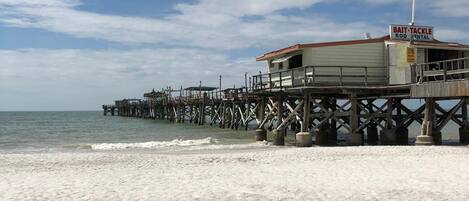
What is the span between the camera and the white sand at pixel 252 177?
10.6 m

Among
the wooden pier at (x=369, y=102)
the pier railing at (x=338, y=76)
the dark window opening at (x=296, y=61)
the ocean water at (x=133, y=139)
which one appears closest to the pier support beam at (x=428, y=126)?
the wooden pier at (x=369, y=102)

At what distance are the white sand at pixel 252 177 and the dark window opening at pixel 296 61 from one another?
690 centimetres

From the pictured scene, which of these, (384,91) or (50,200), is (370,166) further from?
(384,91)

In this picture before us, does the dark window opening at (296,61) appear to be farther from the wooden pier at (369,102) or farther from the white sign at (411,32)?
the white sign at (411,32)

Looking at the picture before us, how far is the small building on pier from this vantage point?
22.8 meters

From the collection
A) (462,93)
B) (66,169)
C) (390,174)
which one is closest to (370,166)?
(390,174)

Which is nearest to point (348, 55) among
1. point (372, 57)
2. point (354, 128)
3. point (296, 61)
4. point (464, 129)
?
point (372, 57)

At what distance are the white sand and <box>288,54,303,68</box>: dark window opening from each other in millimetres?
6895

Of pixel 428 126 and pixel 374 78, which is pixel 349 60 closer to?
pixel 374 78

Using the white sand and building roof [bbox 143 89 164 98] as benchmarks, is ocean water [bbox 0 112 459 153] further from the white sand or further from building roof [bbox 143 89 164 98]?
building roof [bbox 143 89 164 98]

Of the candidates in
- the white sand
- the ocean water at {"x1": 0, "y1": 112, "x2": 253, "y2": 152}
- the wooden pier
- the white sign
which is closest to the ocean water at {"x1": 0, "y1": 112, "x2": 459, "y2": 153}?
the ocean water at {"x1": 0, "y1": 112, "x2": 253, "y2": 152}

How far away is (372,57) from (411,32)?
2.25 meters

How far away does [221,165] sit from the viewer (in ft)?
51.4

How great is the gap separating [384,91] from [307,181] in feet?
42.6
